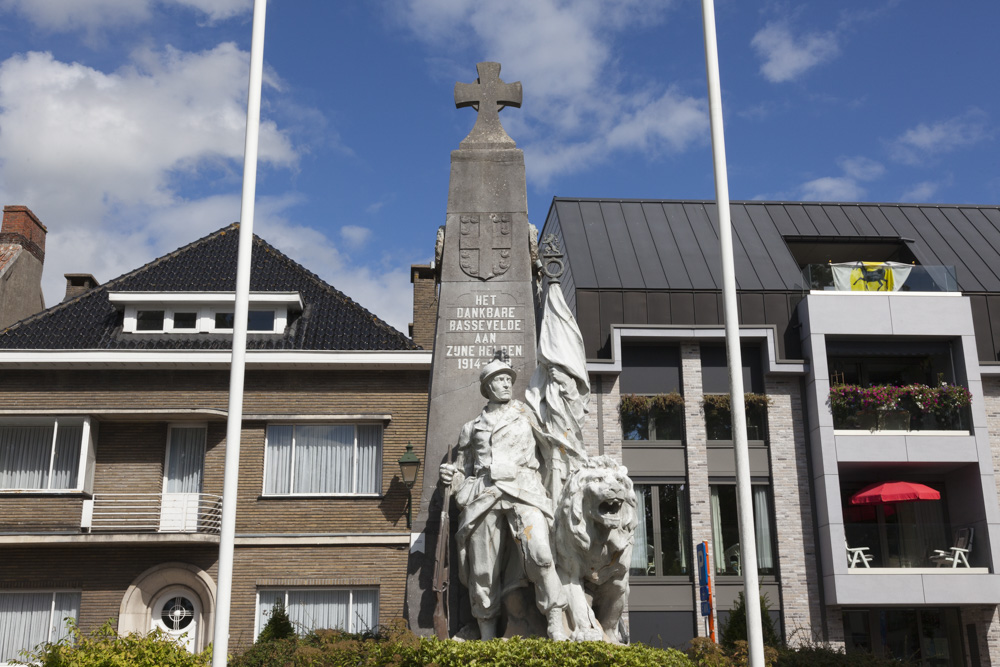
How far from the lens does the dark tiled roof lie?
81.0 feet

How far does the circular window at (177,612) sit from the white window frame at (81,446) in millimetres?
3151

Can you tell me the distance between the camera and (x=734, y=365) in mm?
10727

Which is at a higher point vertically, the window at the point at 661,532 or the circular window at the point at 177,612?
the window at the point at 661,532

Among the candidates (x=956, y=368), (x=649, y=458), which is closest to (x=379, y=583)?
(x=649, y=458)

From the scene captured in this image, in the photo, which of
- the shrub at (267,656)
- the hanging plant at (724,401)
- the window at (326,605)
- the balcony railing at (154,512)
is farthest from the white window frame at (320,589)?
the shrub at (267,656)

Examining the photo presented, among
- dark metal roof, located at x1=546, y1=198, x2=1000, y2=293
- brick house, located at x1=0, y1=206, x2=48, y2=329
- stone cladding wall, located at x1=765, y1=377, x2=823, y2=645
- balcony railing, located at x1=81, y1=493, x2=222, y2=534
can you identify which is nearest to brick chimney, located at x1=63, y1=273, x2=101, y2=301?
brick house, located at x1=0, y1=206, x2=48, y2=329

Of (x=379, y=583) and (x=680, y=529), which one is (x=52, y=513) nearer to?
(x=379, y=583)

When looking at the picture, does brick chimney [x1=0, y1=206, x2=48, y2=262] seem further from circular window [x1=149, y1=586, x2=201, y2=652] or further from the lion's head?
the lion's head

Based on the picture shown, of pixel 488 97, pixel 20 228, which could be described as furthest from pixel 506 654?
pixel 20 228

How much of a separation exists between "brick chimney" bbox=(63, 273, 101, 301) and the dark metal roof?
43.7 ft

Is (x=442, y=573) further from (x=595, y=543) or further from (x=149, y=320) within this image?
(x=149, y=320)

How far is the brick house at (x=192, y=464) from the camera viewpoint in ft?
74.7

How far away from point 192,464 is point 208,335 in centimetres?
312

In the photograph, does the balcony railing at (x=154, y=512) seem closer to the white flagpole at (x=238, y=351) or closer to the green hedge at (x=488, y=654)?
the white flagpole at (x=238, y=351)
